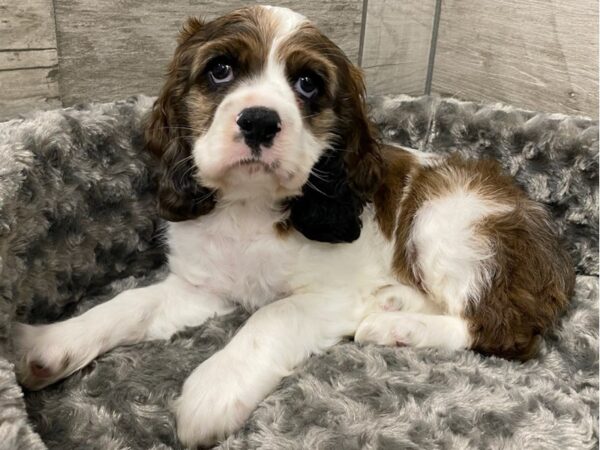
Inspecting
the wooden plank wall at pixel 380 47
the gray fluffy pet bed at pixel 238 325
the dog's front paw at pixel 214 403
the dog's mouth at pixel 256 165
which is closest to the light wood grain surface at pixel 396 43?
the wooden plank wall at pixel 380 47

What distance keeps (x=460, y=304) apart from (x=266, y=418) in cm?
82

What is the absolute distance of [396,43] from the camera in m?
3.43

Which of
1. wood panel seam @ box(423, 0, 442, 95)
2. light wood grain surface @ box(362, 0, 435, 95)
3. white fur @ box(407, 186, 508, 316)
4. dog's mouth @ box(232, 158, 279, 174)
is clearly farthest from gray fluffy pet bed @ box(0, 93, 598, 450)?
wood panel seam @ box(423, 0, 442, 95)

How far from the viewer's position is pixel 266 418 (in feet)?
5.22

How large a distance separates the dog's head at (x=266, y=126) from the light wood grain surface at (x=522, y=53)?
145 centimetres

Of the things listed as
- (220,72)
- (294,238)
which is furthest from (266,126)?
(294,238)

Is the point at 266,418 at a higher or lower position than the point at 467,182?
lower

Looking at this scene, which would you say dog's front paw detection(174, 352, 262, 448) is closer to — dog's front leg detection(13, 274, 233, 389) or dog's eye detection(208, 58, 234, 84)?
dog's front leg detection(13, 274, 233, 389)

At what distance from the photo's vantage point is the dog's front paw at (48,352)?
172cm

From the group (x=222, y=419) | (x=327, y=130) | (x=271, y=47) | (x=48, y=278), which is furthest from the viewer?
(x=48, y=278)

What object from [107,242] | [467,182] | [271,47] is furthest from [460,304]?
[107,242]

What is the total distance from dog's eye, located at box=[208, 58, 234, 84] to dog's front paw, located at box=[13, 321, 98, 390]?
858 millimetres

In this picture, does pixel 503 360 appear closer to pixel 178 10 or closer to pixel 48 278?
pixel 48 278

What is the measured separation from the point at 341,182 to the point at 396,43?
1792 millimetres
